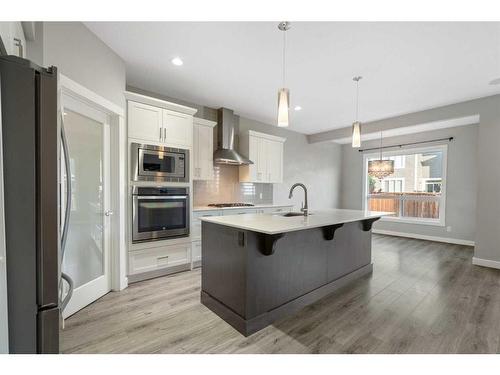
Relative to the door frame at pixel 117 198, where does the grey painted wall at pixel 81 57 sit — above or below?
above

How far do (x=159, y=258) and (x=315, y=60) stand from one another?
10.1 ft

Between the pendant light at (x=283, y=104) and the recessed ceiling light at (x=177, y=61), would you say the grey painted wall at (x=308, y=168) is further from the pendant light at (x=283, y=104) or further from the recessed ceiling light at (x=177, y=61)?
the pendant light at (x=283, y=104)

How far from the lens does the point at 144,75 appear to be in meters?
3.02

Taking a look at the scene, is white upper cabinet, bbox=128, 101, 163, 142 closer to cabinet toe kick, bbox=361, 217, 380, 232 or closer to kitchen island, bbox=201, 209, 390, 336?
kitchen island, bbox=201, 209, 390, 336

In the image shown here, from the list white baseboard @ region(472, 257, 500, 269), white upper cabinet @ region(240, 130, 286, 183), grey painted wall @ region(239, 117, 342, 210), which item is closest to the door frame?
white upper cabinet @ region(240, 130, 286, 183)

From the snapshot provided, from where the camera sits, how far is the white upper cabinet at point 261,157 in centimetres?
446

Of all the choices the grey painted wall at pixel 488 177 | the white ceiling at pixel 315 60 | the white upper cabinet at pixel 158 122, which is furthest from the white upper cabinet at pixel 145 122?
the grey painted wall at pixel 488 177

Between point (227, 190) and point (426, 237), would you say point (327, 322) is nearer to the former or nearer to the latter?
point (227, 190)

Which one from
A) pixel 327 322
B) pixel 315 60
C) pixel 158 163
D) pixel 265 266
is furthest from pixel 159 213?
pixel 315 60

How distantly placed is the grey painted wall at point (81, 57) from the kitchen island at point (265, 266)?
67.8 inches

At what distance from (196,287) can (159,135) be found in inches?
78.0

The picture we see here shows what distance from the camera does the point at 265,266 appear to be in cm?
201
